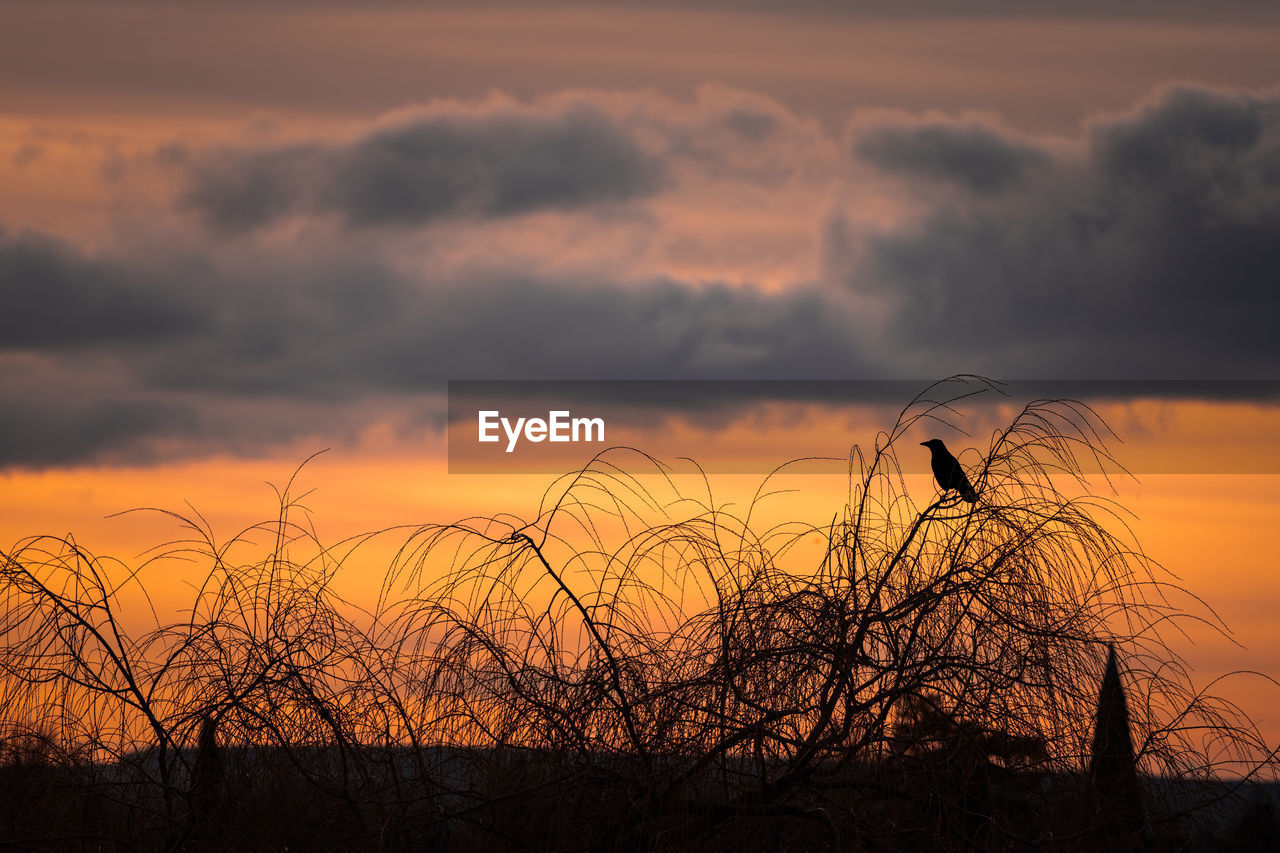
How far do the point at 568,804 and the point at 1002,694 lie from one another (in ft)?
7.46

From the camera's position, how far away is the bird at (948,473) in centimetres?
707

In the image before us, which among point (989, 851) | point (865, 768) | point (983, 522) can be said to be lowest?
point (989, 851)

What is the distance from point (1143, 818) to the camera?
661cm

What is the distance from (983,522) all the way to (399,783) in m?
3.45

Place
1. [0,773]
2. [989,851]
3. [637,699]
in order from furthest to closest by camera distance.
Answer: [0,773]
[637,699]
[989,851]

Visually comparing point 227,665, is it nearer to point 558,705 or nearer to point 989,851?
point 558,705

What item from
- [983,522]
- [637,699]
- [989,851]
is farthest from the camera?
[983,522]

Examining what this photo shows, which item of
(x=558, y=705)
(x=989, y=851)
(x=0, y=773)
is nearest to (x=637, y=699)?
(x=558, y=705)

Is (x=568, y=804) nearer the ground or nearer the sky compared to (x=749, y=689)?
nearer the ground

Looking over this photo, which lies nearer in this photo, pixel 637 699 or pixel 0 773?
pixel 637 699

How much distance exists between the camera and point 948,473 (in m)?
10.1

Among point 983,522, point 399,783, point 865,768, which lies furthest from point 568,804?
point 983,522

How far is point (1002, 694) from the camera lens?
642 cm

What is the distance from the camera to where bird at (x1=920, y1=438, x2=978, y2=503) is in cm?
707
